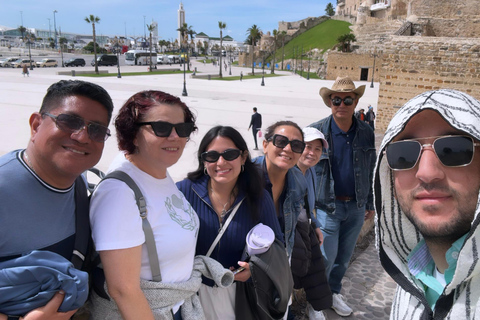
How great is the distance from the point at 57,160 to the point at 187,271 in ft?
2.79

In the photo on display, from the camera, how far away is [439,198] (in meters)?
1.12

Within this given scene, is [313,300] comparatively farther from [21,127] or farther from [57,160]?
[21,127]

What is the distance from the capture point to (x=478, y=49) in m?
10.4

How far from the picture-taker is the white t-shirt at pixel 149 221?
4.90 ft

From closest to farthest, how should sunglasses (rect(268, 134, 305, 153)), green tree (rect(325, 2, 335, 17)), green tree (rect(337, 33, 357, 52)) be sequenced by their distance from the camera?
sunglasses (rect(268, 134, 305, 153)) → green tree (rect(337, 33, 357, 52)) → green tree (rect(325, 2, 335, 17))

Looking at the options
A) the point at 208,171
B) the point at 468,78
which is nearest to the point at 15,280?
the point at 208,171

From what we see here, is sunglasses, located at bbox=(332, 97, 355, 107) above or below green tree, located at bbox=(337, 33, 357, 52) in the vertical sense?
below

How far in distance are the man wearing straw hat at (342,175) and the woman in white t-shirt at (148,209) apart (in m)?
1.87

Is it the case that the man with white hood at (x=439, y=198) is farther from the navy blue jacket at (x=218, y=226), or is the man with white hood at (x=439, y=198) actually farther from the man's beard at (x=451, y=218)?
the navy blue jacket at (x=218, y=226)

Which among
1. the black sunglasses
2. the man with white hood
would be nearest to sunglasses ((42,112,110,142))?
the black sunglasses

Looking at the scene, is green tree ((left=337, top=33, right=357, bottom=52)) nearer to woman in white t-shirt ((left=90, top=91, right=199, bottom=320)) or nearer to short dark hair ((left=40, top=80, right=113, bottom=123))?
woman in white t-shirt ((left=90, top=91, right=199, bottom=320))

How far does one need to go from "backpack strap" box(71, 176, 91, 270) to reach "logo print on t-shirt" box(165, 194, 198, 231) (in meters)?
0.38

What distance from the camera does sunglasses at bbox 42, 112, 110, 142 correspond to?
1483mm

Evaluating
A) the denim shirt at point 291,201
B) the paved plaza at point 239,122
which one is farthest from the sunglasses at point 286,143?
the paved plaza at point 239,122
